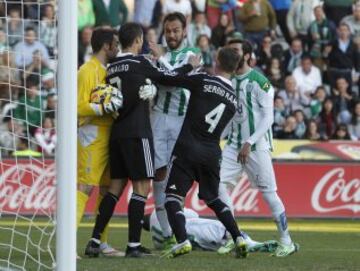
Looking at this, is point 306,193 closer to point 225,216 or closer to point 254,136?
point 254,136

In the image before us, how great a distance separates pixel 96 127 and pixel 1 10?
2.30 m

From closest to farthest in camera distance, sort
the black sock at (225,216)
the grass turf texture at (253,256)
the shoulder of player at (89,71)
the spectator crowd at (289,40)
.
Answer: the grass turf texture at (253,256)
the black sock at (225,216)
the shoulder of player at (89,71)
the spectator crowd at (289,40)

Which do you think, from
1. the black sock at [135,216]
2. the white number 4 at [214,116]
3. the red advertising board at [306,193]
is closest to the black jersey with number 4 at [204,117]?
the white number 4 at [214,116]

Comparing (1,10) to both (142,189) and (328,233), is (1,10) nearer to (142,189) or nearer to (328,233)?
(142,189)

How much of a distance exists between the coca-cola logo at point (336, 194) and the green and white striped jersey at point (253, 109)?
6.32 meters

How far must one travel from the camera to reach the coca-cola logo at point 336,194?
1752 cm

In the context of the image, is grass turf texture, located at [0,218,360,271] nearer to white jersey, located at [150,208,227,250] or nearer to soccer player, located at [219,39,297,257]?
white jersey, located at [150,208,227,250]

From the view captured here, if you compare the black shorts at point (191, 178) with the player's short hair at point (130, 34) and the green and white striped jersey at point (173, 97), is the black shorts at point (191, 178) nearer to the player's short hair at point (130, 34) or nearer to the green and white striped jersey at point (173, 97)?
the green and white striped jersey at point (173, 97)

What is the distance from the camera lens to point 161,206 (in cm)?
1139

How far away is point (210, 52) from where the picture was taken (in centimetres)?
2159

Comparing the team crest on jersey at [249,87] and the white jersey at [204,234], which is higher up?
the team crest on jersey at [249,87]

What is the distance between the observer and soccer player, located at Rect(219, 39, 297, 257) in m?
11.1

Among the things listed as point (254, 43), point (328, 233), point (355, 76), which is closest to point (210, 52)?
point (254, 43)

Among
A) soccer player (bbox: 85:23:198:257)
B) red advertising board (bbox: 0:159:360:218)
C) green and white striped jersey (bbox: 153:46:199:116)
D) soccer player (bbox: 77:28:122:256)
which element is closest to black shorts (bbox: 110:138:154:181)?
soccer player (bbox: 85:23:198:257)
